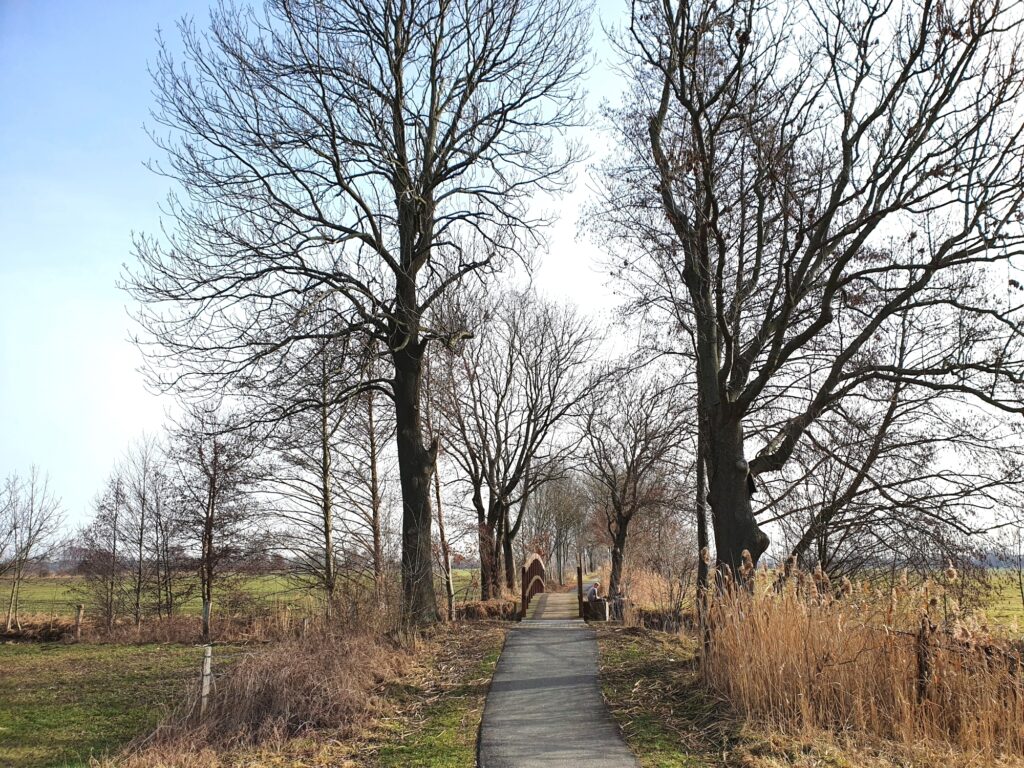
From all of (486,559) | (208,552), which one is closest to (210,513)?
(208,552)

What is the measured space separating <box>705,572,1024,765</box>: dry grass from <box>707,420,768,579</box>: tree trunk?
192cm

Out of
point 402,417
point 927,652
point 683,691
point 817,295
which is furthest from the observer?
point 402,417

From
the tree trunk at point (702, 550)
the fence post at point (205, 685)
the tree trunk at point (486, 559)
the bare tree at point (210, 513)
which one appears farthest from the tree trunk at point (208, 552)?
the fence post at point (205, 685)

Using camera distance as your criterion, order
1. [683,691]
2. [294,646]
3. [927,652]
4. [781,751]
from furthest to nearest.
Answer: [294,646] → [683,691] → [927,652] → [781,751]

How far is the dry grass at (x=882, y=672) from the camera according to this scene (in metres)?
5.93

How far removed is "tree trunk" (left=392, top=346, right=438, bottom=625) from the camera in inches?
507

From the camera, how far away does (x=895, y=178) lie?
346 inches

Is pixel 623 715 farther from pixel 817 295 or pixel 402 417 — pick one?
pixel 402 417

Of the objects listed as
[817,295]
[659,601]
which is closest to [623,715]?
[817,295]

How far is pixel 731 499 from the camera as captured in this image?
9.56m

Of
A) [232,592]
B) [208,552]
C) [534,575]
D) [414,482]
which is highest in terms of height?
[414,482]

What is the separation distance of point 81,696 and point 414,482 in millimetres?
6810

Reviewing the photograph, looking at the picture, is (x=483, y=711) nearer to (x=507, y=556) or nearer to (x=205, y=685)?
(x=205, y=685)

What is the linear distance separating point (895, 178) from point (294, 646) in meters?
9.19
